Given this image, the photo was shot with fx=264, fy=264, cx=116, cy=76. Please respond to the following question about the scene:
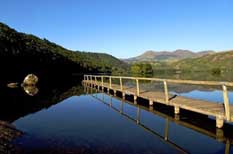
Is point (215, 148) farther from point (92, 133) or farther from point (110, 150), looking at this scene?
point (92, 133)

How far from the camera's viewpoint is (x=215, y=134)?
1121 cm

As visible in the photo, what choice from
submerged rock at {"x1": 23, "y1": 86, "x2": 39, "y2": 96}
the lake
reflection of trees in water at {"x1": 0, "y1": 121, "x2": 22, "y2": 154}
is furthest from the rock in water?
reflection of trees in water at {"x1": 0, "y1": 121, "x2": 22, "y2": 154}

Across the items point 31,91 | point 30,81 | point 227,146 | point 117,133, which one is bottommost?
point 31,91

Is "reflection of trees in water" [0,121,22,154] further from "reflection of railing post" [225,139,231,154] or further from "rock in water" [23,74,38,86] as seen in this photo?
"rock in water" [23,74,38,86]

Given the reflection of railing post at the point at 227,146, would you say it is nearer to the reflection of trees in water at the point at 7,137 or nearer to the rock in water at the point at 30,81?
the reflection of trees in water at the point at 7,137

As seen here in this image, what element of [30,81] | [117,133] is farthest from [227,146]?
[30,81]

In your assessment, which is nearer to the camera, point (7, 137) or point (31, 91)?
point (7, 137)

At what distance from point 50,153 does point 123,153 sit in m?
2.57

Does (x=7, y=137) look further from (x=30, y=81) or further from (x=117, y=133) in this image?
(x=30, y=81)

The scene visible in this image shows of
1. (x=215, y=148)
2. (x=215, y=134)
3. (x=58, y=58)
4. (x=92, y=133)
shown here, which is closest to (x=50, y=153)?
(x=92, y=133)

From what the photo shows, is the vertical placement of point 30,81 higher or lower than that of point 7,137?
higher

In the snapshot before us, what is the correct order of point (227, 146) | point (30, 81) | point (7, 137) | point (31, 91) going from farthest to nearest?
point (30, 81) < point (31, 91) < point (7, 137) < point (227, 146)

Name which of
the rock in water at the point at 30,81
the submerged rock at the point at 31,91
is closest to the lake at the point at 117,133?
the submerged rock at the point at 31,91

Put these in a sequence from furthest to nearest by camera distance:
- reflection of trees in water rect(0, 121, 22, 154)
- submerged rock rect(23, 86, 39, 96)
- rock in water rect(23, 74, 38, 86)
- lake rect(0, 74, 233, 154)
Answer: rock in water rect(23, 74, 38, 86) < submerged rock rect(23, 86, 39, 96) < lake rect(0, 74, 233, 154) < reflection of trees in water rect(0, 121, 22, 154)
